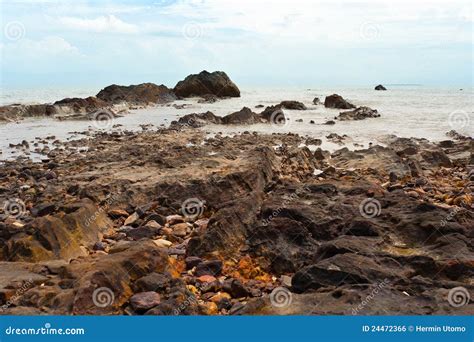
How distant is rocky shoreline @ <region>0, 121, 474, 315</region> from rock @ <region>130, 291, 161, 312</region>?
0.04ft

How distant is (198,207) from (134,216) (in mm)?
1337

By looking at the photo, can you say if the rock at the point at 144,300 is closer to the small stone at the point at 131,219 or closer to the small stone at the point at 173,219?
the small stone at the point at 173,219

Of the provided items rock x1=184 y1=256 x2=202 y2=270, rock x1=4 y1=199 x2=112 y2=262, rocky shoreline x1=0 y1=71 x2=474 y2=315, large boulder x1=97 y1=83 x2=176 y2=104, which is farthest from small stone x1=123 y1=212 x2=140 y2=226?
large boulder x1=97 y1=83 x2=176 y2=104

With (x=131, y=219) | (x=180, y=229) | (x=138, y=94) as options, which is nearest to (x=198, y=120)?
(x=131, y=219)

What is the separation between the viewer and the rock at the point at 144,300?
504 cm

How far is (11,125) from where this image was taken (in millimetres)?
30375

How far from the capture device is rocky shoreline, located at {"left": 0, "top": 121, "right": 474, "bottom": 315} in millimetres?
5066

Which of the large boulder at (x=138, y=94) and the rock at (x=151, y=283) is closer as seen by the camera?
the rock at (x=151, y=283)

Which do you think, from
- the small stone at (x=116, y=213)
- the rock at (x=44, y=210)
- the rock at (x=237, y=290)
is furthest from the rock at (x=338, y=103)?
the rock at (x=237, y=290)

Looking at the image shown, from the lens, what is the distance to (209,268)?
261 inches

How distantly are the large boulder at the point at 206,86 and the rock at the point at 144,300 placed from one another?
6452 cm

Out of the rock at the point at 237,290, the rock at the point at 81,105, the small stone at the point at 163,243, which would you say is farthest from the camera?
the rock at the point at 81,105

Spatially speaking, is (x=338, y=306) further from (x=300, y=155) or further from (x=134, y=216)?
(x=300, y=155)

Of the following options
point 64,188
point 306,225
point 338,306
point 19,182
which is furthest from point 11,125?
point 338,306
